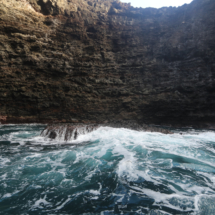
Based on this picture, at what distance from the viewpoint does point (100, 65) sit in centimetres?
2191

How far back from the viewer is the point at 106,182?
365 centimetres

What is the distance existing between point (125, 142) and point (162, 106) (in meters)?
15.4

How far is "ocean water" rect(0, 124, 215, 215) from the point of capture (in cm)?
272

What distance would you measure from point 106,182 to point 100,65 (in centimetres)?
2032

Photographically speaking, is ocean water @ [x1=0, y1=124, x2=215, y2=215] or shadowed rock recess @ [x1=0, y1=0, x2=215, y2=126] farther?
shadowed rock recess @ [x1=0, y1=0, x2=215, y2=126]

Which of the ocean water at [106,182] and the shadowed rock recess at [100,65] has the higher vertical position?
the shadowed rock recess at [100,65]

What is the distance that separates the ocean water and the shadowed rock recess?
Result: 1294 cm

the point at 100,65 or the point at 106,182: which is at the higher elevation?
the point at 100,65

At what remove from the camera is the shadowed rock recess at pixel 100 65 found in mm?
16875

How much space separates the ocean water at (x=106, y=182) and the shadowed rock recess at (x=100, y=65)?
12.9 metres

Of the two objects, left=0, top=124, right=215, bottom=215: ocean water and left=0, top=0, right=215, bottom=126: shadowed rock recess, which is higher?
left=0, top=0, right=215, bottom=126: shadowed rock recess

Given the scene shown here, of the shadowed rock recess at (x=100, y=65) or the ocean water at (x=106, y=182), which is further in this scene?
the shadowed rock recess at (x=100, y=65)

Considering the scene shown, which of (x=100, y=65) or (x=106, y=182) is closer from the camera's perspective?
(x=106, y=182)

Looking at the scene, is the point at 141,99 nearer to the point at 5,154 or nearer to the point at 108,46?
the point at 108,46
